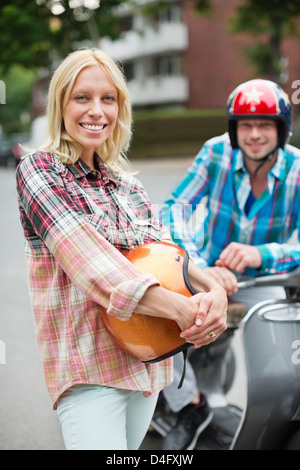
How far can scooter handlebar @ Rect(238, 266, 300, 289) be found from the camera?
2.55 metres

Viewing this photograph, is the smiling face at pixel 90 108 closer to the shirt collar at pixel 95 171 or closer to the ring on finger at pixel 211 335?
the shirt collar at pixel 95 171

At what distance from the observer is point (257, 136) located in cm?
280

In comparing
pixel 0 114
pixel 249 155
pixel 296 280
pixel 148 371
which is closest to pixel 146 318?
pixel 148 371

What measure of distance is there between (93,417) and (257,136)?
1464 mm

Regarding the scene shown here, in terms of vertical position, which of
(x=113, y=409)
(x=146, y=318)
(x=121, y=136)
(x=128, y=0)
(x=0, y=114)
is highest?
(x=128, y=0)

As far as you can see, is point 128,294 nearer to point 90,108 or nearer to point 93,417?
A: point 93,417

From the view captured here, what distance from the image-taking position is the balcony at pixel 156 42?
40250mm

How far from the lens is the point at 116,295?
1.68m

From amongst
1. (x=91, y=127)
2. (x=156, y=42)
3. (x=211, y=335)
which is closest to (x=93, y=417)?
(x=211, y=335)

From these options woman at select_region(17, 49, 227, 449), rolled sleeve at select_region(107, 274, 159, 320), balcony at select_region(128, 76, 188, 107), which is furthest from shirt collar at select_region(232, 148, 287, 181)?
balcony at select_region(128, 76, 188, 107)

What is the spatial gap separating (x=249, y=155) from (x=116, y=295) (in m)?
1.39

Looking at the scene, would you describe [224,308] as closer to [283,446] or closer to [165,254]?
[165,254]

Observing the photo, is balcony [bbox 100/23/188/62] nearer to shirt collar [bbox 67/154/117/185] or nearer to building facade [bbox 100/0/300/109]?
building facade [bbox 100/0/300/109]

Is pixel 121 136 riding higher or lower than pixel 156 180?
higher
